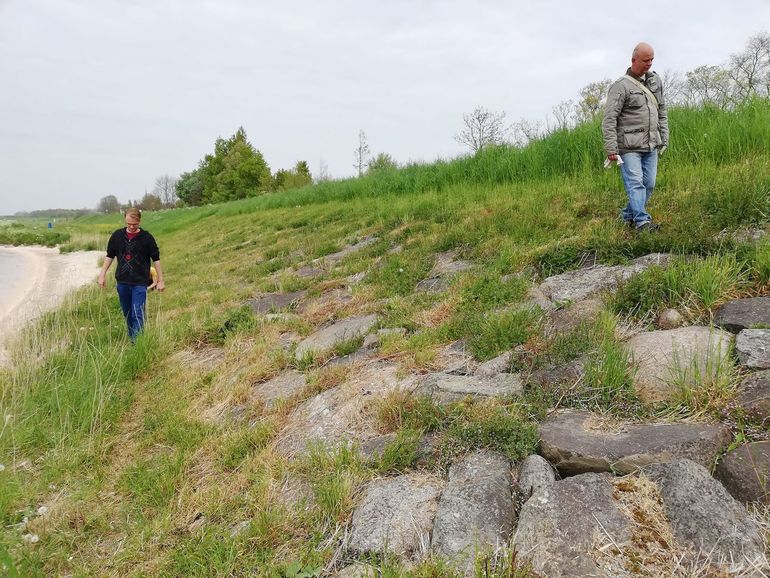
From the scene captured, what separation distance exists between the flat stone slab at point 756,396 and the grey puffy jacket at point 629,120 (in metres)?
3.13

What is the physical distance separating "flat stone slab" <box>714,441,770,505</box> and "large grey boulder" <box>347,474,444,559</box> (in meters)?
1.25

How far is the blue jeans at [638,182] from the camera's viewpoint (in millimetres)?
4781

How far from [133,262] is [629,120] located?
6003mm

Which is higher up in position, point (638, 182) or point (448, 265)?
point (638, 182)

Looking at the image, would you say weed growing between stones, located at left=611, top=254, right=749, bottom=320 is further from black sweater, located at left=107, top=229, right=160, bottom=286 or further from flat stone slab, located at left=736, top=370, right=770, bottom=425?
black sweater, located at left=107, top=229, right=160, bottom=286

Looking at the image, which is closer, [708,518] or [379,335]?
[708,518]

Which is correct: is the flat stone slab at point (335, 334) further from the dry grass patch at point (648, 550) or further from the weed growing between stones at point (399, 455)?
the dry grass patch at point (648, 550)

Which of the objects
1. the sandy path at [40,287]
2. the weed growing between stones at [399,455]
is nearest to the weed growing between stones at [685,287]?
the weed growing between stones at [399,455]

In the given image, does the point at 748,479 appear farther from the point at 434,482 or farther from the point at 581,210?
the point at 581,210

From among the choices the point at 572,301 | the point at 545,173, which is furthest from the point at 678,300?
the point at 545,173

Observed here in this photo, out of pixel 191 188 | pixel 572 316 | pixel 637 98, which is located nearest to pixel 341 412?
pixel 572 316

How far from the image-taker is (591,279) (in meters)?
4.28

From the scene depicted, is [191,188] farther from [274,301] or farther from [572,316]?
[572,316]

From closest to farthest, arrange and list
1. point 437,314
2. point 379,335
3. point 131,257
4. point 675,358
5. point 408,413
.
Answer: point 675,358
point 408,413
point 379,335
point 437,314
point 131,257
